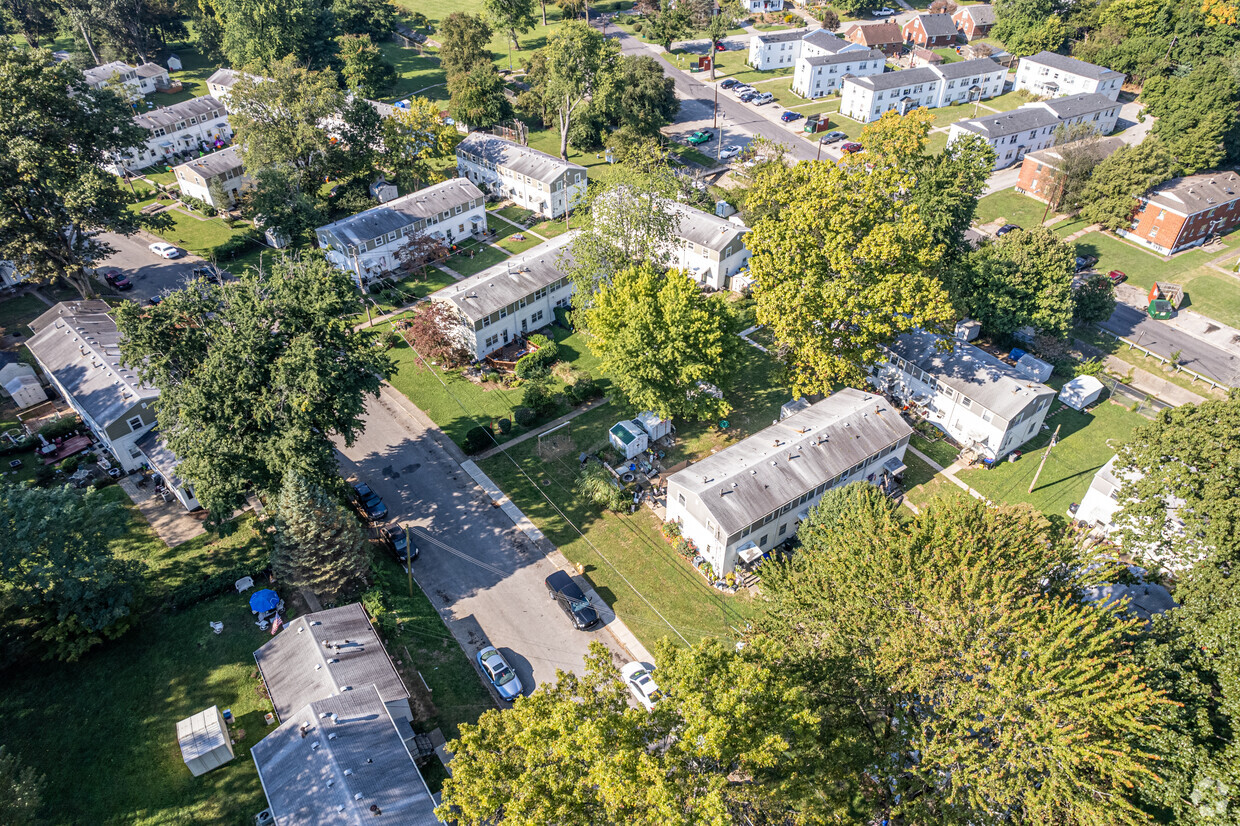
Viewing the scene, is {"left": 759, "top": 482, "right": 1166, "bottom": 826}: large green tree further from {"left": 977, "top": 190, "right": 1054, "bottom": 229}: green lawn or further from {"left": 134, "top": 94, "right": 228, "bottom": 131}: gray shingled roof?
{"left": 134, "top": 94, "right": 228, "bottom": 131}: gray shingled roof

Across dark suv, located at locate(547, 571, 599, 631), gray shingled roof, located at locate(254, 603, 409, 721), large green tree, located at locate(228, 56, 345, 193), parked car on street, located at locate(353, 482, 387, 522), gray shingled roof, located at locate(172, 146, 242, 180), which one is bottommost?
dark suv, located at locate(547, 571, 599, 631)

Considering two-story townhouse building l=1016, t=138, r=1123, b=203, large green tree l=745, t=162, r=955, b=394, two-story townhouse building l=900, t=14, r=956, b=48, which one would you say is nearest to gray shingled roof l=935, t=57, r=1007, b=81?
two-story townhouse building l=900, t=14, r=956, b=48

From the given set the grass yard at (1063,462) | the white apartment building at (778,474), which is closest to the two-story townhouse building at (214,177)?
the white apartment building at (778,474)

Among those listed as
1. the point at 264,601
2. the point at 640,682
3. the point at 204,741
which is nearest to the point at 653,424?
the point at 640,682

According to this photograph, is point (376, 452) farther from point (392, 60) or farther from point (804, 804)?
point (392, 60)

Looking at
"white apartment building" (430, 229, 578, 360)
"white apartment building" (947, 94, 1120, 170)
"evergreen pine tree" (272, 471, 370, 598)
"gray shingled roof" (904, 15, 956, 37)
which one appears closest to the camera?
"evergreen pine tree" (272, 471, 370, 598)

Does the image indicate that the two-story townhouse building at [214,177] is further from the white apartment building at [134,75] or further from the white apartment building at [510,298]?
the white apartment building at [510,298]

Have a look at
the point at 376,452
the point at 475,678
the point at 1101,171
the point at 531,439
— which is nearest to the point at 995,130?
the point at 1101,171
